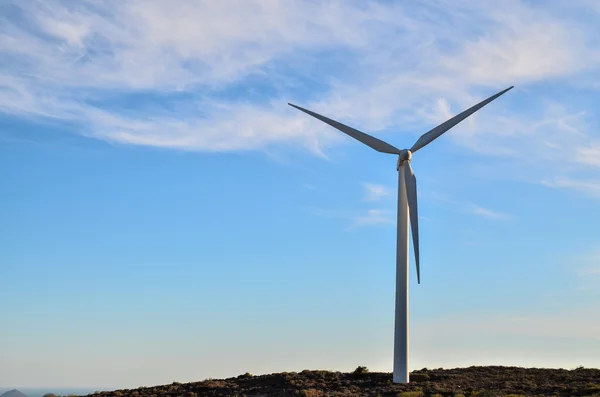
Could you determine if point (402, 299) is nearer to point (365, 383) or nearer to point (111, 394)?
point (365, 383)

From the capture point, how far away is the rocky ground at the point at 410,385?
5128 cm

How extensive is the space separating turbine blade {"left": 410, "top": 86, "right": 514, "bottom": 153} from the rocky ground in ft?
58.3

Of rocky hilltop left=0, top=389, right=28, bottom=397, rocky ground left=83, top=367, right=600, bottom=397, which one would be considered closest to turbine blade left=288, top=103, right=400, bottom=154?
rocky ground left=83, top=367, right=600, bottom=397

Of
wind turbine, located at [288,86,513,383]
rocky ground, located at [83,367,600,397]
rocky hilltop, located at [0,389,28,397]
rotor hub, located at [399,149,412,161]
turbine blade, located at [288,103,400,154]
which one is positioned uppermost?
turbine blade, located at [288,103,400,154]

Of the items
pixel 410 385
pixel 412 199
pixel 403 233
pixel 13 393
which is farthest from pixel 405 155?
pixel 13 393

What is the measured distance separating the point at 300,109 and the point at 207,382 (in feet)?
77.4

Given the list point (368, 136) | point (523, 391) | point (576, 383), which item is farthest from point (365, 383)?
point (368, 136)

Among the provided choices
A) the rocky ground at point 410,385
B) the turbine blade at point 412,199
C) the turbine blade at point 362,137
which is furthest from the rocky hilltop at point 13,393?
the turbine blade at point 412,199

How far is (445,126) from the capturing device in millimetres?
59594

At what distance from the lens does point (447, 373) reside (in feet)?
200

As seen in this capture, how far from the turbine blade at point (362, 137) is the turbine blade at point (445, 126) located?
6.28 feet

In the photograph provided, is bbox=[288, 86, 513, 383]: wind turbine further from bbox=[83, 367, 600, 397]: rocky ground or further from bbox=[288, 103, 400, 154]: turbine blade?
bbox=[83, 367, 600, 397]: rocky ground

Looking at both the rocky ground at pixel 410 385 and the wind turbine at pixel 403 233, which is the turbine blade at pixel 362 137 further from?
the rocky ground at pixel 410 385

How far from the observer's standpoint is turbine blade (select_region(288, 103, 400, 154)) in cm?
5853
